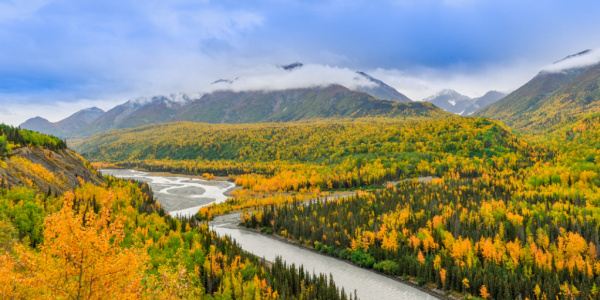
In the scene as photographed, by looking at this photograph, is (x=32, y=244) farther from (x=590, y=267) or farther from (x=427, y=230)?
(x=590, y=267)

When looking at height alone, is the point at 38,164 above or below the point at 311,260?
above

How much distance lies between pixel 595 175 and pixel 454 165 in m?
68.3

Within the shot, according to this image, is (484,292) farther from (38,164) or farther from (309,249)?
(38,164)

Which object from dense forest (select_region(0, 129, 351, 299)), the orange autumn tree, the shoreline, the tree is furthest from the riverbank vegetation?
the orange autumn tree

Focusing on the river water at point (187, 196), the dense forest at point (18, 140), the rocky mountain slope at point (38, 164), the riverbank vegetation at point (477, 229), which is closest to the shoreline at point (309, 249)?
the riverbank vegetation at point (477, 229)

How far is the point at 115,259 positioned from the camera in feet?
65.2

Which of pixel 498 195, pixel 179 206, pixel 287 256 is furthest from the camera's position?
pixel 179 206

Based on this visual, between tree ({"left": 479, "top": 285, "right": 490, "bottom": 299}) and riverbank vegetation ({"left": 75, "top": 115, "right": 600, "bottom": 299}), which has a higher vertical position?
riverbank vegetation ({"left": 75, "top": 115, "right": 600, "bottom": 299})

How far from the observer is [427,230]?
86.0 meters

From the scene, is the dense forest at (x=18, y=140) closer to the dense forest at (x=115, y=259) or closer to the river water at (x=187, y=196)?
the dense forest at (x=115, y=259)

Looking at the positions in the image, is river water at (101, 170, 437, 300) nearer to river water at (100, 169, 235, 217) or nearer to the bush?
river water at (100, 169, 235, 217)

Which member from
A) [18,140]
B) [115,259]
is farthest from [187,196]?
[115,259]

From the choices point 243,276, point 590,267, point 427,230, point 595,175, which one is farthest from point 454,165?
point 243,276

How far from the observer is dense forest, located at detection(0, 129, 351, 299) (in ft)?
59.3
